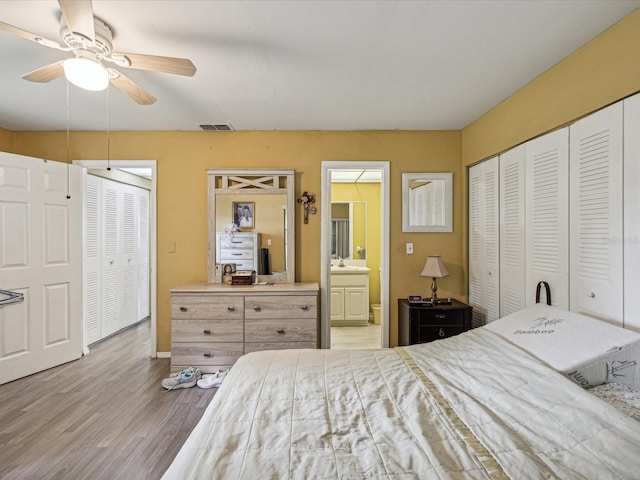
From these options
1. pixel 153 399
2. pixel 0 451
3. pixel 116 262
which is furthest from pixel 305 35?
pixel 116 262

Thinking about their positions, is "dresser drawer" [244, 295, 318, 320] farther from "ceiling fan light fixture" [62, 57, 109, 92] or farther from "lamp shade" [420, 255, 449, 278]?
"ceiling fan light fixture" [62, 57, 109, 92]

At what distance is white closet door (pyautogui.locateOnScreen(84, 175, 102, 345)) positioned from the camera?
393 cm

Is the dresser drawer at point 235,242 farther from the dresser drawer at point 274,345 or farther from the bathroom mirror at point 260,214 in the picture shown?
the dresser drawer at point 274,345

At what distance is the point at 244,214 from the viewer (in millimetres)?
3537

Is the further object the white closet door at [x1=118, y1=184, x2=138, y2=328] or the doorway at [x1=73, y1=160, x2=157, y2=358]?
the white closet door at [x1=118, y1=184, x2=138, y2=328]

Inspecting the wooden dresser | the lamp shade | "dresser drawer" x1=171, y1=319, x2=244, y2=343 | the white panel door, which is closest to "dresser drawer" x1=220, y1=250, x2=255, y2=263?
the wooden dresser

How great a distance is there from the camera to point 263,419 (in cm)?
120

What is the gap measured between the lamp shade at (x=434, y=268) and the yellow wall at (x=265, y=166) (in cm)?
29

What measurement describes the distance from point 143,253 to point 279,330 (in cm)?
325

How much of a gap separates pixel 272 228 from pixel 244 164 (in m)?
0.77

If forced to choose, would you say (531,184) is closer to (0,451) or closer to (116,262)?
(0,451)

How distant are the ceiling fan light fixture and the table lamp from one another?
2.91 metres

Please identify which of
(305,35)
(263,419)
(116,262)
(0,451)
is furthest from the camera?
(116,262)

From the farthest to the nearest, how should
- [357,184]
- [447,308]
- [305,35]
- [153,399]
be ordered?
[357,184], [447,308], [153,399], [305,35]
